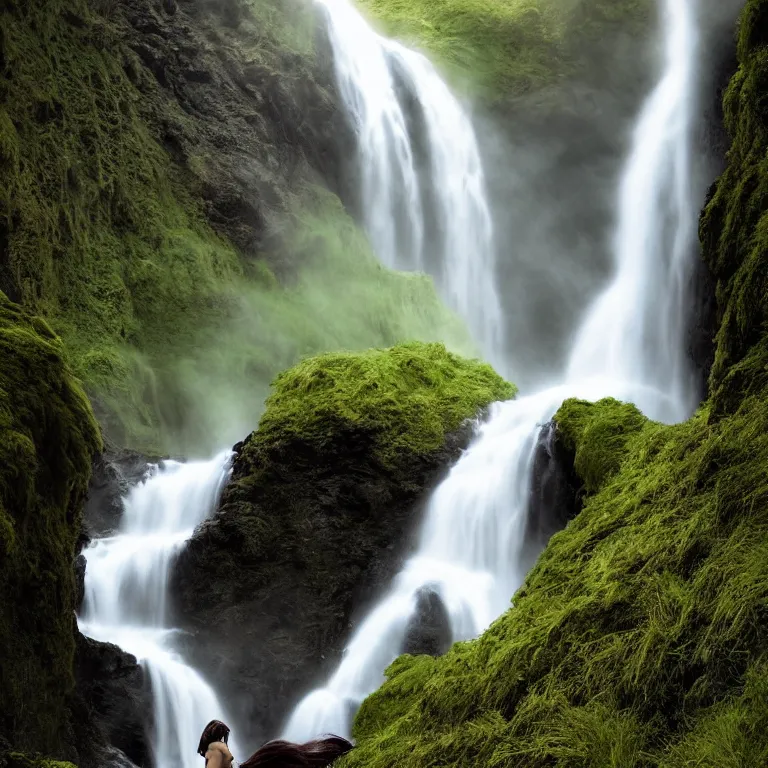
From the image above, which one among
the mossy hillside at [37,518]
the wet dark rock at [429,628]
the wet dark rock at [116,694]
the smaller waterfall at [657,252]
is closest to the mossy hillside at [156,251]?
the smaller waterfall at [657,252]

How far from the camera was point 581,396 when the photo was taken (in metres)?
15.2

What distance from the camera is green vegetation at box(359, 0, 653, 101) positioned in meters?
24.1

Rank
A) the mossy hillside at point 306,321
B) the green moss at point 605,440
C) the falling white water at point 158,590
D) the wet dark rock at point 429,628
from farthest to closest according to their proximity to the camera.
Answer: the mossy hillside at point 306,321, the wet dark rock at point 429,628, the falling white water at point 158,590, the green moss at point 605,440

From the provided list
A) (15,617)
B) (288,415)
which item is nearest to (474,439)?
(288,415)

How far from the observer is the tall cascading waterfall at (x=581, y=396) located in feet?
30.7

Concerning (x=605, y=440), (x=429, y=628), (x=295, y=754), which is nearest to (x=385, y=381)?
(x=429, y=628)

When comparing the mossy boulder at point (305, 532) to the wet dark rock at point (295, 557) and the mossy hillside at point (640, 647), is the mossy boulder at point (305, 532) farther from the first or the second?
the mossy hillside at point (640, 647)

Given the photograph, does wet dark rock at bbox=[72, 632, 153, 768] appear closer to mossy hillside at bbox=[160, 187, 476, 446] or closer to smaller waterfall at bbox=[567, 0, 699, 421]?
mossy hillside at bbox=[160, 187, 476, 446]

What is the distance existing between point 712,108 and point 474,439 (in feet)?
40.4

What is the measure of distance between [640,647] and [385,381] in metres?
8.63

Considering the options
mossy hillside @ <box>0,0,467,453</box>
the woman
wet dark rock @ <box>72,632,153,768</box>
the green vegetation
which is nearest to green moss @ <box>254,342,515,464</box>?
wet dark rock @ <box>72,632,153,768</box>

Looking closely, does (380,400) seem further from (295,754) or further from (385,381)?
(295,754)

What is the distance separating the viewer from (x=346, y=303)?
19.5m

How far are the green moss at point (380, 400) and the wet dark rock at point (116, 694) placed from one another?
11.6ft
